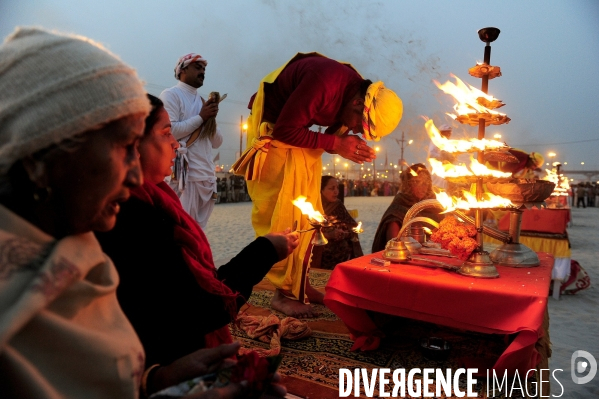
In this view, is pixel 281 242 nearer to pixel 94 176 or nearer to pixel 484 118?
pixel 94 176

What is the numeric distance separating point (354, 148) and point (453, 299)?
1.59m

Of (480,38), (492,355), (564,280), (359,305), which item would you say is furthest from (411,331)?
(564,280)

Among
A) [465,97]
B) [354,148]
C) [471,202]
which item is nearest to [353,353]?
[471,202]

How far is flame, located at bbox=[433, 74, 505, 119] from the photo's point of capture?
274cm

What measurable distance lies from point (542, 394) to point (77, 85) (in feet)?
8.71

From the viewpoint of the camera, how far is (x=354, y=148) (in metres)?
3.36

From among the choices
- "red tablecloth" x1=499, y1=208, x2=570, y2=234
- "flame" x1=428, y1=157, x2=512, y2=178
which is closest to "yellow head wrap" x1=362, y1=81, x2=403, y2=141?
"flame" x1=428, y1=157, x2=512, y2=178

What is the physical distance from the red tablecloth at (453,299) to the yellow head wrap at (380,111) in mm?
1230

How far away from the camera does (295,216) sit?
138 inches

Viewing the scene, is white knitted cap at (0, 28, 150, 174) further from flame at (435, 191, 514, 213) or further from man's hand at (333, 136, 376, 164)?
man's hand at (333, 136, 376, 164)

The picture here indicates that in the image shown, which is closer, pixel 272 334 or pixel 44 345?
pixel 44 345

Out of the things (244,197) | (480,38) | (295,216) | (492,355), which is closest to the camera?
(492,355)

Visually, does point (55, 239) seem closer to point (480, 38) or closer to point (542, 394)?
point (542, 394)

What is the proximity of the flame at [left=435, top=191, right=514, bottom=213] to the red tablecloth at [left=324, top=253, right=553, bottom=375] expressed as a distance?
0.43 meters
